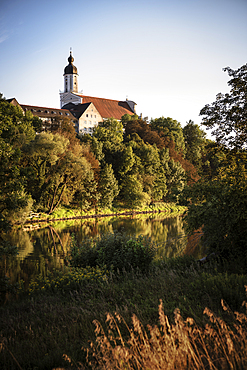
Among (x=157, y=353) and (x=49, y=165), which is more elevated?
(x=49, y=165)

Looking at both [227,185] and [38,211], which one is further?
[38,211]

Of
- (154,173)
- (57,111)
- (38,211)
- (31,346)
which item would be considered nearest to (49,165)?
(38,211)

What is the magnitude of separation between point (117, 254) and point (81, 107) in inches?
2908

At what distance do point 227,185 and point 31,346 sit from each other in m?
6.83

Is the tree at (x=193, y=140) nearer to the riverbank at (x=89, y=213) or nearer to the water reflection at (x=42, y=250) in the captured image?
the riverbank at (x=89, y=213)

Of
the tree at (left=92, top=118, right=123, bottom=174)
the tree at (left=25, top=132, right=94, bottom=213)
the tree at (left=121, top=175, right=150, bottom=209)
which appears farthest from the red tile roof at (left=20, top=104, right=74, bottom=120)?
the tree at (left=25, top=132, right=94, bottom=213)

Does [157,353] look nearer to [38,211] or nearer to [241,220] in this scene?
[241,220]

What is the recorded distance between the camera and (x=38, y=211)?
36.6 m

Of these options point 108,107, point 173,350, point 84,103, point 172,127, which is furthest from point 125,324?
point 108,107

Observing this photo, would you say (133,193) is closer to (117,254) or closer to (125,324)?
(117,254)

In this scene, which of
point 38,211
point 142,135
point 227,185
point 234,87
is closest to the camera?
point 227,185

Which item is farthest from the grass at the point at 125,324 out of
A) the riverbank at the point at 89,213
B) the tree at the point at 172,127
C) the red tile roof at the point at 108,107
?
the red tile roof at the point at 108,107

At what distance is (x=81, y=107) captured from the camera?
263ft

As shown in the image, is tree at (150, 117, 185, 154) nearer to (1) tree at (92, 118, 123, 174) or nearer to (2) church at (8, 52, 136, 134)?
(2) church at (8, 52, 136, 134)
